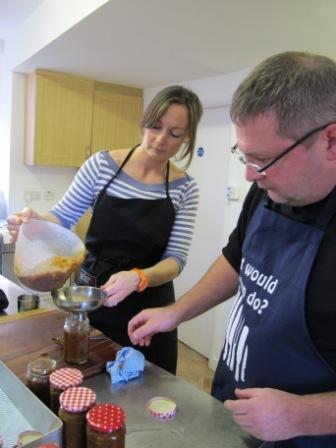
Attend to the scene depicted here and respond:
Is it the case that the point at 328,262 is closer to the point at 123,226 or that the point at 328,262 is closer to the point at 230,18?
the point at 123,226

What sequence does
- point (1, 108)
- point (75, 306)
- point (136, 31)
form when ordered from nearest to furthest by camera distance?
point (75, 306) → point (136, 31) → point (1, 108)

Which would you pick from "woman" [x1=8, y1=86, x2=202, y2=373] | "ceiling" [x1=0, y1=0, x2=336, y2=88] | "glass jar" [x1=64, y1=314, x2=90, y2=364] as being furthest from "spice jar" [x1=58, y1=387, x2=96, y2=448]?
"ceiling" [x1=0, y1=0, x2=336, y2=88]

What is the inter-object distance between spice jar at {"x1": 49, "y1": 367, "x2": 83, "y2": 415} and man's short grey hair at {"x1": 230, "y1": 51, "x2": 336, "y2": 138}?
1.85 ft

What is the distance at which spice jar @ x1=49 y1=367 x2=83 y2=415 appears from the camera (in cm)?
70

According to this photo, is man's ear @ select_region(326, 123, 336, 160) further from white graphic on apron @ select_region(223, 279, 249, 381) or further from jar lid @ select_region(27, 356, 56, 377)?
jar lid @ select_region(27, 356, 56, 377)

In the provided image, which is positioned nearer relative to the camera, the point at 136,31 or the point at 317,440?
the point at 317,440

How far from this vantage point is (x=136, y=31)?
1.85 metres

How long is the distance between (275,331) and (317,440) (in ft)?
0.66

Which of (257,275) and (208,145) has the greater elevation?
Answer: (208,145)

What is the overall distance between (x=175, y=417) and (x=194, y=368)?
2.07m

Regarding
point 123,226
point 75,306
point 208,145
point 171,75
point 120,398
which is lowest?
point 120,398

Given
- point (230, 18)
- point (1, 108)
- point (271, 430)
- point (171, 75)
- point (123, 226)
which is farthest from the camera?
point (1, 108)

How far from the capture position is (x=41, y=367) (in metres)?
0.80

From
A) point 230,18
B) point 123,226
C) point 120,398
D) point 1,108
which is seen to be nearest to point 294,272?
point 120,398
